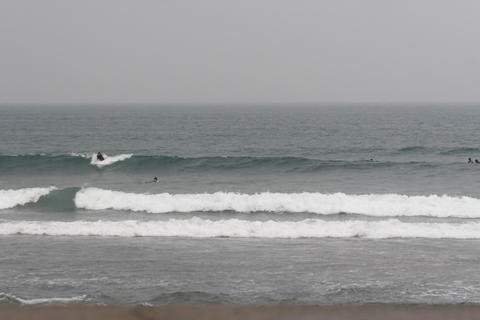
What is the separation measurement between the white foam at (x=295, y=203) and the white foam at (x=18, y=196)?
1983 mm

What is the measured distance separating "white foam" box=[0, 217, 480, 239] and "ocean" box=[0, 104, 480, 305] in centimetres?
7

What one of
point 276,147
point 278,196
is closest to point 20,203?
point 278,196

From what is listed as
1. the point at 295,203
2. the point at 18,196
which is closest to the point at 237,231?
the point at 295,203

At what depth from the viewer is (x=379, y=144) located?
54375 mm

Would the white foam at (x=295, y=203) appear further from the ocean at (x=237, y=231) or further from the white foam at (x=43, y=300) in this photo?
the white foam at (x=43, y=300)

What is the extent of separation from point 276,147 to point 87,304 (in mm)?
40502

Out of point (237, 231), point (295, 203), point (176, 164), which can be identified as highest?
point (176, 164)

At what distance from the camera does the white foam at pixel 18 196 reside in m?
25.6

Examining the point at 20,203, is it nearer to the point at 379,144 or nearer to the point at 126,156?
the point at 126,156

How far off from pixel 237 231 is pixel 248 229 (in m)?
0.46

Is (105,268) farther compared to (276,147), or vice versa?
(276,147)

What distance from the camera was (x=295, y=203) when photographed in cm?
2502

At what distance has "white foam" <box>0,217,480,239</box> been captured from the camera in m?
19.4

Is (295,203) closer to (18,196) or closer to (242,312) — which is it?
(242,312)
